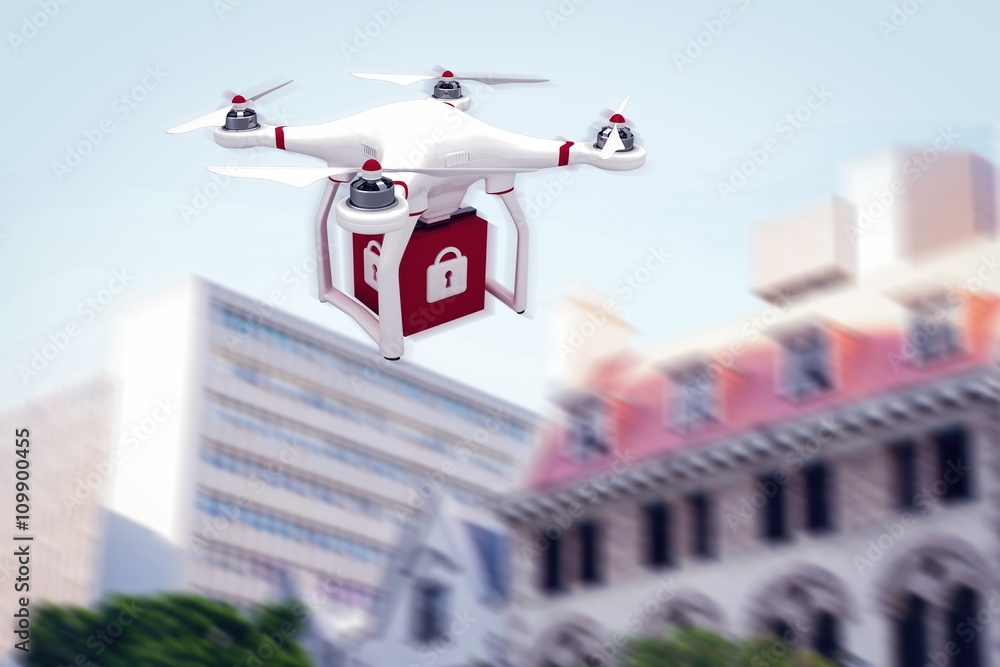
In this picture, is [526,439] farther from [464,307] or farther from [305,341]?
Answer: [305,341]

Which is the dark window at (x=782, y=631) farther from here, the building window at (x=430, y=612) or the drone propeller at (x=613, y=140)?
the drone propeller at (x=613, y=140)

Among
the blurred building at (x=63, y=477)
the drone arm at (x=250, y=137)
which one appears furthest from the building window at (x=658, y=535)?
the blurred building at (x=63, y=477)

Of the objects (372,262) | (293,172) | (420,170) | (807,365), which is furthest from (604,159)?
(807,365)

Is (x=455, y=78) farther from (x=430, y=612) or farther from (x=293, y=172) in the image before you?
(x=430, y=612)

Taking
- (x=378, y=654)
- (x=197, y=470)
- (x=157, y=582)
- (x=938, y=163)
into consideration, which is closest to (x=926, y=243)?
(x=938, y=163)

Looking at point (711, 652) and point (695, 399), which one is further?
point (695, 399)

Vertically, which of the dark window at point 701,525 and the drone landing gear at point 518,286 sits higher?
the drone landing gear at point 518,286
